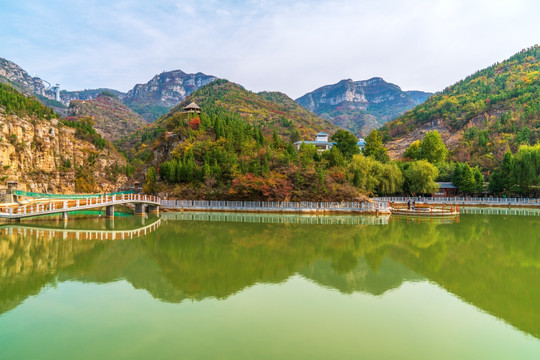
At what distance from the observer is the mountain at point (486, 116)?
64562mm

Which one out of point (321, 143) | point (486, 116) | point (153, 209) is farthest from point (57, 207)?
point (486, 116)

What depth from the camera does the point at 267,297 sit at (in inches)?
488

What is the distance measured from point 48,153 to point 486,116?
9423 centimetres

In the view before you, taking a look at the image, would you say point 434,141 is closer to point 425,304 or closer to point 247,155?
point 247,155

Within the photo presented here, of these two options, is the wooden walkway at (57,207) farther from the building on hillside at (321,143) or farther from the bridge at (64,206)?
the building on hillside at (321,143)

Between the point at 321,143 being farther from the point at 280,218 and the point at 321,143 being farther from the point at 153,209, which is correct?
the point at 153,209

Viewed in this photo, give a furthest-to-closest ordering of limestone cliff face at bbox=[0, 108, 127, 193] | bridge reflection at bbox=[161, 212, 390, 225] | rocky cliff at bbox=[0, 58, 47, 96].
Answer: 1. rocky cliff at bbox=[0, 58, 47, 96]
2. limestone cliff face at bbox=[0, 108, 127, 193]
3. bridge reflection at bbox=[161, 212, 390, 225]

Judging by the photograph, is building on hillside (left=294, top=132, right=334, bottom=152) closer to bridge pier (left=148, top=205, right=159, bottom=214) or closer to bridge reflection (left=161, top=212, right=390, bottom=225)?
bridge reflection (left=161, top=212, right=390, bottom=225)

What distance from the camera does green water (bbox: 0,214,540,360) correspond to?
8.75 m

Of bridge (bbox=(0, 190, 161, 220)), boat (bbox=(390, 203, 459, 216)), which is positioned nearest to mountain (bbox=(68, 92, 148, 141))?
bridge (bbox=(0, 190, 161, 220))

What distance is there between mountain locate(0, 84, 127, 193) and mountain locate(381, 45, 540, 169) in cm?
6813

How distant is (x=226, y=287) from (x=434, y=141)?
184 feet

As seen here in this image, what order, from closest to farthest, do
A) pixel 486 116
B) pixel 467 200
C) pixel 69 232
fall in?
pixel 69 232 < pixel 467 200 < pixel 486 116

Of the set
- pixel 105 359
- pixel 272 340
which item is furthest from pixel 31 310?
pixel 272 340
